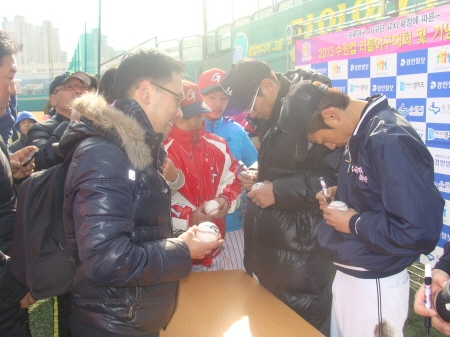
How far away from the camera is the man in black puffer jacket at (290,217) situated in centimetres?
213

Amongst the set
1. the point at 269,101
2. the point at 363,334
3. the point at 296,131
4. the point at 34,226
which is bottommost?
the point at 363,334

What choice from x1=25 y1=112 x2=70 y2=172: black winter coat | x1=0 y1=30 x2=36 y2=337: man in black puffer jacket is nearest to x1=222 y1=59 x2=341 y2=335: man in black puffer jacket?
x1=0 y1=30 x2=36 y2=337: man in black puffer jacket

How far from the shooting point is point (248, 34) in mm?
5824

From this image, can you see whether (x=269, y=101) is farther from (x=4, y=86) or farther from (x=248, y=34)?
(x=248, y=34)

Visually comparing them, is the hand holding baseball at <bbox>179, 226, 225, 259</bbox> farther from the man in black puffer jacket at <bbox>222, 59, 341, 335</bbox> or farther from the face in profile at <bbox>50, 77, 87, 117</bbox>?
the face in profile at <bbox>50, 77, 87, 117</bbox>

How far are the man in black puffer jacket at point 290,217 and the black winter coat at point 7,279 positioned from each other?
119 cm

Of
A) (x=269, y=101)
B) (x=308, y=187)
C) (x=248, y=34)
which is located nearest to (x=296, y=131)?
(x=308, y=187)

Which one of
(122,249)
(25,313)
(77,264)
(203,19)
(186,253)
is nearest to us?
(122,249)

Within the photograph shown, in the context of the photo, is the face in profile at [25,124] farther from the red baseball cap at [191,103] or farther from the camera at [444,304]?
the camera at [444,304]

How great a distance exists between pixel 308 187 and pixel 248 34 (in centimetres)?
423

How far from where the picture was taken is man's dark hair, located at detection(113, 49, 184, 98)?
1.41 m

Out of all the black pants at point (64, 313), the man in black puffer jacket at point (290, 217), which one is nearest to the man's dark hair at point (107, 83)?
the man in black puffer jacket at point (290, 217)

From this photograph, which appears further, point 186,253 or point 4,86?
point 4,86

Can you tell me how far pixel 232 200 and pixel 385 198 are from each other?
113 centimetres
